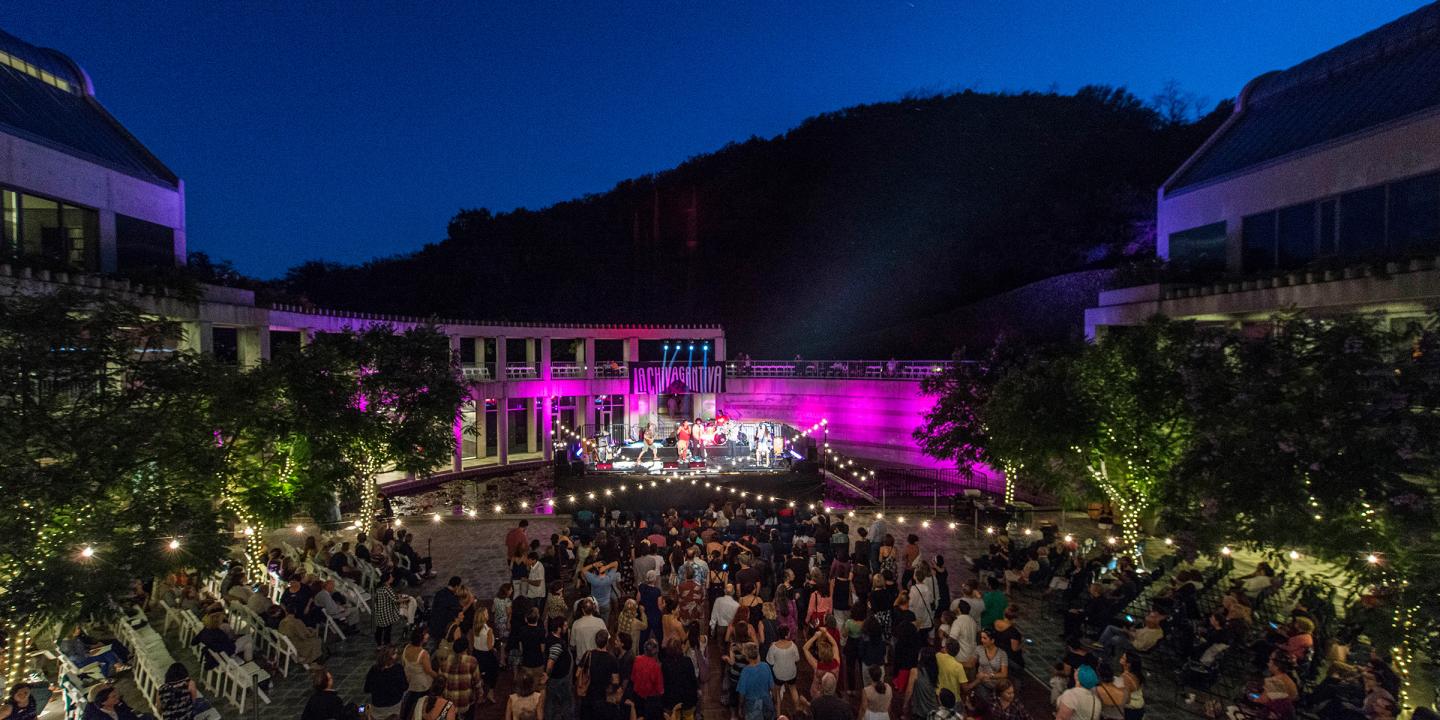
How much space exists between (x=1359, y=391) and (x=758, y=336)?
161 ft

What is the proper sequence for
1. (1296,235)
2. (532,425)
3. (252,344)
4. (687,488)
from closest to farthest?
1. (1296,235)
2. (687,488)
3. (252,344)
4. (532,425)

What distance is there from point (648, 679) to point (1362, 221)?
20.5 m

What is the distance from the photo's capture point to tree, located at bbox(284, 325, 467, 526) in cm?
1406

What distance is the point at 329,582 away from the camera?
11.0 metres

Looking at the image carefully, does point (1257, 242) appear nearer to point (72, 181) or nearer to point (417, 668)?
point (417, 668)

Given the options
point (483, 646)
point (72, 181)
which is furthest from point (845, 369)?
point (72, 181)

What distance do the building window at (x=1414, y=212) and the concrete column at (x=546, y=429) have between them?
95.8ft

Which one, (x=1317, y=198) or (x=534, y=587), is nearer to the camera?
(x=534, y=587)

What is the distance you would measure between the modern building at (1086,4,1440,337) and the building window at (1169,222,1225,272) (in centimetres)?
4

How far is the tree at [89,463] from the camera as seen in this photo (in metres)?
7.51

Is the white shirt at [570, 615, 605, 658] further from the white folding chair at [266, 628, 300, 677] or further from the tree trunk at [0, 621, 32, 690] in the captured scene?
the tree trunk at [0, 621, 32, 690]

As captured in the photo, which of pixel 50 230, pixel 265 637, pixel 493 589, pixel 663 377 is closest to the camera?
pixel 265 637

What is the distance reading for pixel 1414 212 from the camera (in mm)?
16141

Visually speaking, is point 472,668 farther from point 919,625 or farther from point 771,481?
point 771,481
